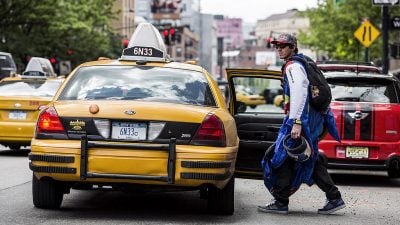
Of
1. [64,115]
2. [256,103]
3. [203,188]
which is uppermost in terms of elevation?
[64,115]

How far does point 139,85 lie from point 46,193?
1289 millimetres

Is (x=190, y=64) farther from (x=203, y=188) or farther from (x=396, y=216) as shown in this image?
(x=396, y=216)

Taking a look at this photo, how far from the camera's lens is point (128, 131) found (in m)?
7.97

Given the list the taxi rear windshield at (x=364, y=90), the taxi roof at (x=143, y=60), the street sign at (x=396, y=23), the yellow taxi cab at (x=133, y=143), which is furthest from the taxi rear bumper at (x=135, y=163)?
the street sign at (x=396, y=23)

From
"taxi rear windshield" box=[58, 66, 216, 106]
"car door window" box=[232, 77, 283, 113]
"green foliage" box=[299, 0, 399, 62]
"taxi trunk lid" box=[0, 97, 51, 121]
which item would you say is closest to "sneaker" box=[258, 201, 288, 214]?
"taxi rear windshield" box=[58, 66, 216, 106]

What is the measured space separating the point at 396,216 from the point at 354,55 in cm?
3823

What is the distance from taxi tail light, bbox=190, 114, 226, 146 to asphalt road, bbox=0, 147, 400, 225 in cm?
75

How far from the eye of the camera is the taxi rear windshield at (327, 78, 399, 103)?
12.3 metres

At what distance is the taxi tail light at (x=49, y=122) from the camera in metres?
8.02

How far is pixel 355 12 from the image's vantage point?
1668 inches

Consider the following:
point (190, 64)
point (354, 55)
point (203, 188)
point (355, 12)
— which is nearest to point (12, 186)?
point (190, 64)

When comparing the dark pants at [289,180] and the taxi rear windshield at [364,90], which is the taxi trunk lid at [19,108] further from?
the dark pants at [289,180]

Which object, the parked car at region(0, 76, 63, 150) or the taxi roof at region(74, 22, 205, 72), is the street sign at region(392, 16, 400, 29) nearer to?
the parked car at region(0, 76, 63, 150)

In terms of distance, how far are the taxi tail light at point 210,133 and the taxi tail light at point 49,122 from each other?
1147 millimetres
